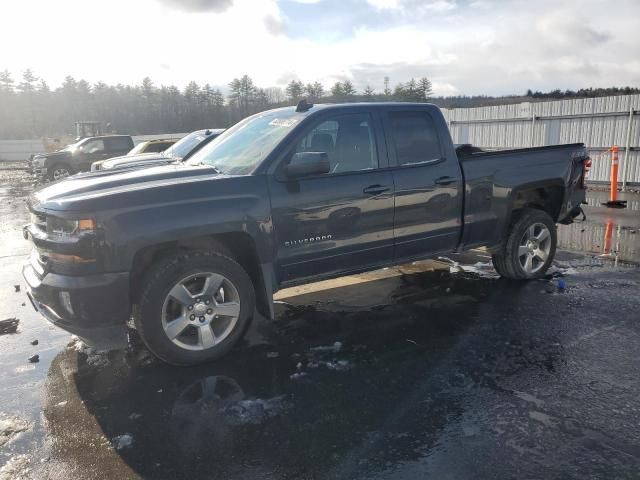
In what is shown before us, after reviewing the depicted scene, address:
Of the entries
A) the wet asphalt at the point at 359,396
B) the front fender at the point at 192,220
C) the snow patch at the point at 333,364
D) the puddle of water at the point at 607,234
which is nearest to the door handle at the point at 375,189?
the front fender at the point at 192,220

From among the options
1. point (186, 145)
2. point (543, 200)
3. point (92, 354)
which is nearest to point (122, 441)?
Answer: point (92, 354)

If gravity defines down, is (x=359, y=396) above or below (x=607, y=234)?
below

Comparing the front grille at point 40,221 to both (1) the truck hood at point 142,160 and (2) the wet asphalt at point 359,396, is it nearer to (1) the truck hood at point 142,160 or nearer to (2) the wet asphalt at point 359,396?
(2) the wet asphalt at point 359,396

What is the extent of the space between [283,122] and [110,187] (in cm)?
164

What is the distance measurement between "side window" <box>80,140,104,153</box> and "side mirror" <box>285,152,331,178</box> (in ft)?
67.0

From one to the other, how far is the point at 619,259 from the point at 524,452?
531 centimetres

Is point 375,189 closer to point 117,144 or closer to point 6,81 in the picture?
point 117,144

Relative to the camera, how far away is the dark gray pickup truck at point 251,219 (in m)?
3.64

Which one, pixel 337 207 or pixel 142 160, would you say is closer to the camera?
pixel 337 207

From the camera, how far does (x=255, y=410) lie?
340 centimetres

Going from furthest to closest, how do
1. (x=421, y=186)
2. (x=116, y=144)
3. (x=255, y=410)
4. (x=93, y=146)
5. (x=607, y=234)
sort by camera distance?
(x=116, y=144), (x=93, y=146), (x=607, y=234), (x=421, y=186), (x=255, y=410)

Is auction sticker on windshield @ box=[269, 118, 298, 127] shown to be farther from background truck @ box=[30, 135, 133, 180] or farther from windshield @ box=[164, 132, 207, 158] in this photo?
background truck @ box=[30, 135, 133, 180]

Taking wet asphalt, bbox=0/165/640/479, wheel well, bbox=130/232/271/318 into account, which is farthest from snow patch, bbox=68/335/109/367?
wheel well, bbox=130/232/271/318

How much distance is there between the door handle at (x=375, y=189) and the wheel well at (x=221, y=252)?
3.86 feet
